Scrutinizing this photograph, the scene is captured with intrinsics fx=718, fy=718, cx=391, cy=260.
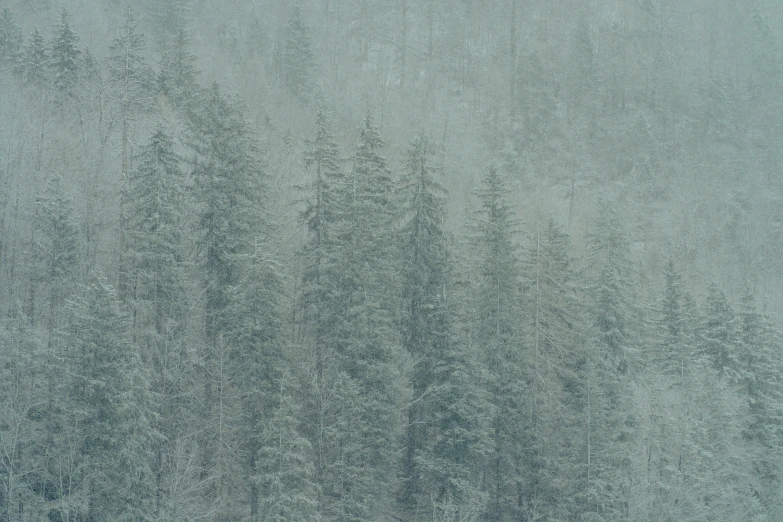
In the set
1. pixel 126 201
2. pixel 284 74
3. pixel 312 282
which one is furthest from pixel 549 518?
pixel 284 74

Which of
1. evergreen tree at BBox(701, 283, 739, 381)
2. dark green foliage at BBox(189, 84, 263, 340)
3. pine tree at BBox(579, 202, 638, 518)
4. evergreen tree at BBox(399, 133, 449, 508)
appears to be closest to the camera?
pine tree at BBox(579, 202, 638, 518)

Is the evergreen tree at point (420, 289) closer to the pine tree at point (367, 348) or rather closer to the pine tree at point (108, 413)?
the pine tree at point (367, 348)

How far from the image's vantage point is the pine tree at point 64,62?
45234 millimetres

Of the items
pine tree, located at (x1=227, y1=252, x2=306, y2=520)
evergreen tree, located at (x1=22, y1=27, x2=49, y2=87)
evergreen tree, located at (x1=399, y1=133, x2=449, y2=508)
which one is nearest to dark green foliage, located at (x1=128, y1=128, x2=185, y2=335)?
pine tree, located at (x1=227, y1=252, x2=306, y2=520)

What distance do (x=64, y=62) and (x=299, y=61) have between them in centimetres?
2935

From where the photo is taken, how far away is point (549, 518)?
28.2 m

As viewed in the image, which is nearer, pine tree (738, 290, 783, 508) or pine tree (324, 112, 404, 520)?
pine tree (324, 112, 404, 520)

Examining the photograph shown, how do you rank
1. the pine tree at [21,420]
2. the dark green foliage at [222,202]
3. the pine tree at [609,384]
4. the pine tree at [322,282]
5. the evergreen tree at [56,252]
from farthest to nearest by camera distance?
the evergreen tree at [56,252] → the dark green foliage at [222,202] → the pine tree at [322,282] → the pine tree at [609,384] → the pine tree at [21,420]

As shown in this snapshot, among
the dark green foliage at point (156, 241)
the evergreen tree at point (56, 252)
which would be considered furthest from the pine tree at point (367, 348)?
the evergreen tree at point (56, 252)

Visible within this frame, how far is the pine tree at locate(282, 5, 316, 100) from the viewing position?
232ft

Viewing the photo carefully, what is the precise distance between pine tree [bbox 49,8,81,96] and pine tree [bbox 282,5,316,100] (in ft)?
86.7

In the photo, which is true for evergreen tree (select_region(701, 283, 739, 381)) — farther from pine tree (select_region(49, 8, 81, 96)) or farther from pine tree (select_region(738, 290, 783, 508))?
pine tree (select_region(49, 8, 81, 96))

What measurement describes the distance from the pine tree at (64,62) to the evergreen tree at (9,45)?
354cm

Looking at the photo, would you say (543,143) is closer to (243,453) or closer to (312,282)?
(312,282)
